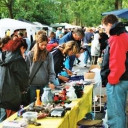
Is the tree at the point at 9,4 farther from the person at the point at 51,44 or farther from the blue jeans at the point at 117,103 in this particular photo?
the blue jeans at the point at 117,103

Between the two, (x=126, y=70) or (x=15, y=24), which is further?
(x=15, y=24)

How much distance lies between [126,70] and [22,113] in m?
1.60

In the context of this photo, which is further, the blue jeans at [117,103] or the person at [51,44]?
the person at [51,44]

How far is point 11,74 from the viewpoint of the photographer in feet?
17.4

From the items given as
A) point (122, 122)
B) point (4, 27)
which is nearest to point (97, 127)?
point (122, 122)

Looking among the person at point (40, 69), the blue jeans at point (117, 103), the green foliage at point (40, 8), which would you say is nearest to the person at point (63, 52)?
the person at point (40, 69)

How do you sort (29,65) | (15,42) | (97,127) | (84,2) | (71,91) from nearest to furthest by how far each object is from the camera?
(97,127) < (15,42) < (71,91) < (29,65) < (84,2)

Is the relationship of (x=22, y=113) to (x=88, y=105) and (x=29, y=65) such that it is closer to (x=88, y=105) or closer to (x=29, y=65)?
(x=29, y=65)

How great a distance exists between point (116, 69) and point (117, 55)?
0.63 ft

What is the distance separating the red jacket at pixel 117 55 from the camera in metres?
5.14

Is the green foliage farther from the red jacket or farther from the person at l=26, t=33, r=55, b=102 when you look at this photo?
the red jacket

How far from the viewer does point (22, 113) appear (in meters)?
4.61

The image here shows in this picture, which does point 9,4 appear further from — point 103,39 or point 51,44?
point 51,44

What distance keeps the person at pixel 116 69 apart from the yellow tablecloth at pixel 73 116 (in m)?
0.48
